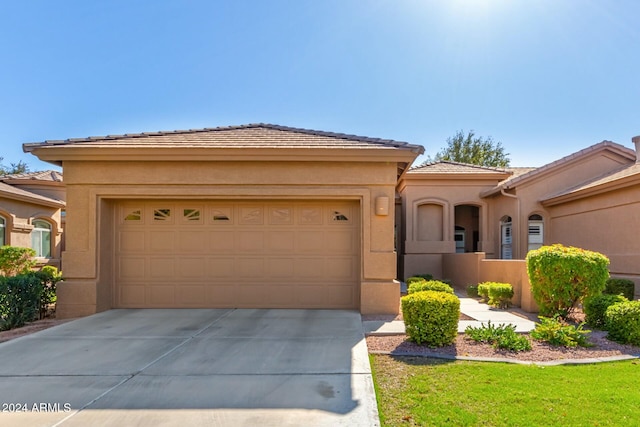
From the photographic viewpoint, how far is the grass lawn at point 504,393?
3.70 m

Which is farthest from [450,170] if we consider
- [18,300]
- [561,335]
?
[18,300]

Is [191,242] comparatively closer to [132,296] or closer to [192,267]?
[192,267]

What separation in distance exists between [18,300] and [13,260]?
519cm

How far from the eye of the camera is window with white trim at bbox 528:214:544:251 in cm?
1443

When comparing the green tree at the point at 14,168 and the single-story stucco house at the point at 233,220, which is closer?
the single-story stucco house at the point at 233,220

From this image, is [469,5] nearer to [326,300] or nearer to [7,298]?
[326,300]

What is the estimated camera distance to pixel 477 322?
768 centimetres

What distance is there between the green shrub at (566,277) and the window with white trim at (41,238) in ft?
59.7

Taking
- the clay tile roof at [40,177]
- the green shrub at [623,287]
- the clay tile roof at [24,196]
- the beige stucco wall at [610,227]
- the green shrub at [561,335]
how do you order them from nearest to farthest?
the green shrub at [561,335] < the green shrub at [623,287] < the beige stucco wall at [610,227] < the clay tile roof at [24,196] < the clay tile roof at [40,177]

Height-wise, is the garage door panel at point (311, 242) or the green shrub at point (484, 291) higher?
the garage door panel at point (311, 242)

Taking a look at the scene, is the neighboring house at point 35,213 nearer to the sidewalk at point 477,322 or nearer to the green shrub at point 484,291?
the sidewalk at point 477,322

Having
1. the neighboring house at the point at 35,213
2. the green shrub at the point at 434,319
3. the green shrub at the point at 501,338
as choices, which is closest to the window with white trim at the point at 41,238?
the neighboring house at the point at 35,213

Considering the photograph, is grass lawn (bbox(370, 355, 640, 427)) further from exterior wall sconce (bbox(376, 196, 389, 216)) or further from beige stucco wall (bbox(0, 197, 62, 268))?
beige stucco wall (bbox(0, 197, 62, 268))

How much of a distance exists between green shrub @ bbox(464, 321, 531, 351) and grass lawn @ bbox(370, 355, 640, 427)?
680 mm
